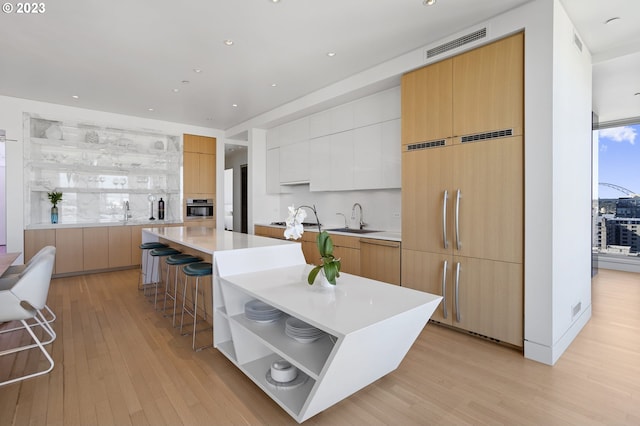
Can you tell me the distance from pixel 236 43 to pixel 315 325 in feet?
9.48

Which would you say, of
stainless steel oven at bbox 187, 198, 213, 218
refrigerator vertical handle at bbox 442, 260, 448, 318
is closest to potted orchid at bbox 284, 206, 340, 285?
refrigerator vertical handle at bbox 442, 260, 448, 318

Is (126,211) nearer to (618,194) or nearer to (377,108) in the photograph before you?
(377,108)

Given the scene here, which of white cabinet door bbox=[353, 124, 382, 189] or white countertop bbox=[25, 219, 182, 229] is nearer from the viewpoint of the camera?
white cabinet door bbox=[353, 124, 382, 189]

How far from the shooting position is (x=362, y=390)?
206cm

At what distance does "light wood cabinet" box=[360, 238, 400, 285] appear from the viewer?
3490mm

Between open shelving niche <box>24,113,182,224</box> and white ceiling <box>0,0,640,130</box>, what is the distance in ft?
2.58

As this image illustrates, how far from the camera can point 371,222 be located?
4590 millimetres

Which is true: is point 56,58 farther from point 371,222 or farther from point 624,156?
point 624,156

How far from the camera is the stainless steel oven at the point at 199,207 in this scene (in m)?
6.41

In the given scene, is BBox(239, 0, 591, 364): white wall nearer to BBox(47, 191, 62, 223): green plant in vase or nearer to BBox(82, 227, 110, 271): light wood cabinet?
BBox(82, 227, 110, 271): light wood cabinet

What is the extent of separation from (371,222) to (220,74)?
2.75 metres

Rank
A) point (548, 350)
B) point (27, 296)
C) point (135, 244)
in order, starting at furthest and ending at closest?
point (135, 244), point (548, 350), point (27, 296)

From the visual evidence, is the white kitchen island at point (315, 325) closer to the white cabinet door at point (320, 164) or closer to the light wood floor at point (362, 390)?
the light wood floor at point (362, 390)

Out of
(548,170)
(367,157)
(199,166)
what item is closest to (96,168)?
(199,166)
